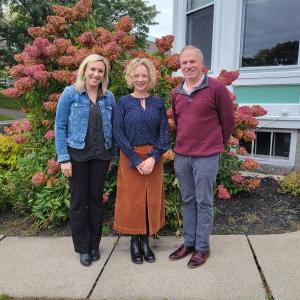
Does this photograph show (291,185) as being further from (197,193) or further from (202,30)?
(202,30)

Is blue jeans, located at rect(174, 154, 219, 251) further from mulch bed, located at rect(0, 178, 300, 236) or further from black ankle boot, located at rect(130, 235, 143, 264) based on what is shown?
mulch bed, located at rect(0, 178, 300, 236)

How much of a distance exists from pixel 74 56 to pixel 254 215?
269 cm

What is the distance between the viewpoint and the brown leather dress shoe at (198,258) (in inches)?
129

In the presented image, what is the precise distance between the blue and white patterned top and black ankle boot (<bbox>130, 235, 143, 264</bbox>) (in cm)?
74

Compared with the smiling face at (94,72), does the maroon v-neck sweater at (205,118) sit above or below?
below

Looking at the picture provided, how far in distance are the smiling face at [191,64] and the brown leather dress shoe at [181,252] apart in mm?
1518

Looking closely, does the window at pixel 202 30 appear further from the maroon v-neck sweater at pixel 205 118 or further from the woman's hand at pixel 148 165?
the woman's hand at pixel 148 165

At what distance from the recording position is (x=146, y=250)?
3453 mm

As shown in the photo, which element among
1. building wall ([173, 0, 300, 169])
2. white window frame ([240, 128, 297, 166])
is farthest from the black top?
white window frame ([240, 128, 297, 166])

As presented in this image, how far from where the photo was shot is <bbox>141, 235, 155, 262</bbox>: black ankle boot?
340cm

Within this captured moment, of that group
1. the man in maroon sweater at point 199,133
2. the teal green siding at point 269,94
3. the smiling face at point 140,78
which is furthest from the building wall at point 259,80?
the smiling face at point 140,78

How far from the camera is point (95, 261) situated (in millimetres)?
3443

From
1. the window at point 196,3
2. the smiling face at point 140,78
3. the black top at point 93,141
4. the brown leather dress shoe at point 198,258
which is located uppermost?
the window at point 196,3

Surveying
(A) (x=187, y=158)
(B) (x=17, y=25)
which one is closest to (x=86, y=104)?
(A) (x=187, y=158)
